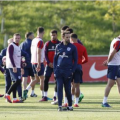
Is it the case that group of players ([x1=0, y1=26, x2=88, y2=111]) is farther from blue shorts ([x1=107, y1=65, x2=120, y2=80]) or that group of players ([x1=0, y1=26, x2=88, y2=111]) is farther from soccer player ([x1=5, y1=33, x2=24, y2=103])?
blue shorts ([x1=107, y1=65, x2=120, y2=80])

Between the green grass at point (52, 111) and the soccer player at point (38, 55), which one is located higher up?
the soccer player at point (38, 55)

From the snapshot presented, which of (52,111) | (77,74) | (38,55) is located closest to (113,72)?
(77,74)

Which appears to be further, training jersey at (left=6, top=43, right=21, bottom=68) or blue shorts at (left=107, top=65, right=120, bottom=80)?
training jersey at (left=6, top=43, right=21, bottom=68)

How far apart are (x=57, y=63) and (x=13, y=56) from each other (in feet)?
8.76

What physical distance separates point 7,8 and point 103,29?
7957mm

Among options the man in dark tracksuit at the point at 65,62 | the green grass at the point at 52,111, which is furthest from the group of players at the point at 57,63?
the green grass at the point at 52,111

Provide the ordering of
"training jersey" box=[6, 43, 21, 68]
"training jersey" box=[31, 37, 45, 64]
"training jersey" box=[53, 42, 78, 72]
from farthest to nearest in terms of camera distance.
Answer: "training jersey" box=[31, 37, 45, 64], "training jersey" box=[6, 43, 21, 68], "training jersey" box=[53, 42, 78, 72]

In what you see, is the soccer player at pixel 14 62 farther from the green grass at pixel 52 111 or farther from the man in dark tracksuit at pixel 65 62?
the man in dark tracksuit at pixel 65 62

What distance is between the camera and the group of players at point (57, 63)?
12680mm

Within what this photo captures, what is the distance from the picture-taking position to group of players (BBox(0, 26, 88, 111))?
12672 mm

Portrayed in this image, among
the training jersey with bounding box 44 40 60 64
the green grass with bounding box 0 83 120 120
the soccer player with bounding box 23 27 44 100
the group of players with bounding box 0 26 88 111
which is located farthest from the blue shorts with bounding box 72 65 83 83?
the soccer player with bounding box 23 27 44 100

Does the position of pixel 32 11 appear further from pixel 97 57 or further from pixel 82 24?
pixel 97 57

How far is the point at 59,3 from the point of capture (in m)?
45.9

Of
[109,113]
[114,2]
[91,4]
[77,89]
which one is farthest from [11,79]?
[91,4]
